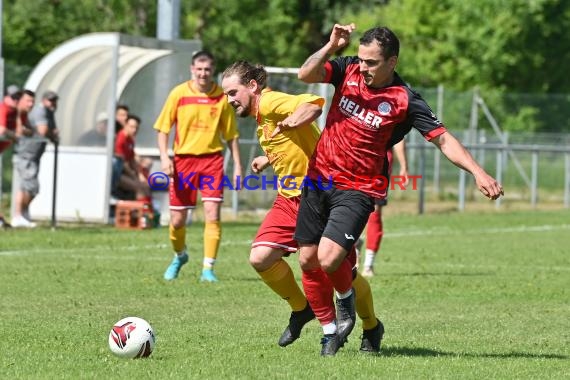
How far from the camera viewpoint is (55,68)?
22.4 meters

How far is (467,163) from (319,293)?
130cm

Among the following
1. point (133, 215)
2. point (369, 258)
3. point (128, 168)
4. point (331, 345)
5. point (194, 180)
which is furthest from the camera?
point (128, 168)

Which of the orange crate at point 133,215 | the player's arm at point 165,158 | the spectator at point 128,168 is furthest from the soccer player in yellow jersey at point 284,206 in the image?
the spectator at point 128,168

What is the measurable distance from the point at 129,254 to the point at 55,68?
7.01 metres

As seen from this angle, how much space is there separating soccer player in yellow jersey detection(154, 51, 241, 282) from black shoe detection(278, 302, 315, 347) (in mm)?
4366

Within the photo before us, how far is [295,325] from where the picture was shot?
8.98 m

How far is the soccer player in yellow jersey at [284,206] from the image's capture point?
8.86 m

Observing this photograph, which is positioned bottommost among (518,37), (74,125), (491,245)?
(491,245)

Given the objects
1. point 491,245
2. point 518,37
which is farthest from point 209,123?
point 518,37

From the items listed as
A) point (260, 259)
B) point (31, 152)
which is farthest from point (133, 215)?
point (260, 259)

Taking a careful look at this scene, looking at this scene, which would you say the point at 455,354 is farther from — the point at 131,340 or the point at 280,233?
the point at 131,340

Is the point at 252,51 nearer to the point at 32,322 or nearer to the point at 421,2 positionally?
the point at 421,2

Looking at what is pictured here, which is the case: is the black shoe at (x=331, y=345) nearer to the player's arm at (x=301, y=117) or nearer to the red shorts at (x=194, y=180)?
the player's arm at (x=301, y=117)

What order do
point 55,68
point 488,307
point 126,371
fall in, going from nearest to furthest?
point 126,371
point 488,307
point 55,68
